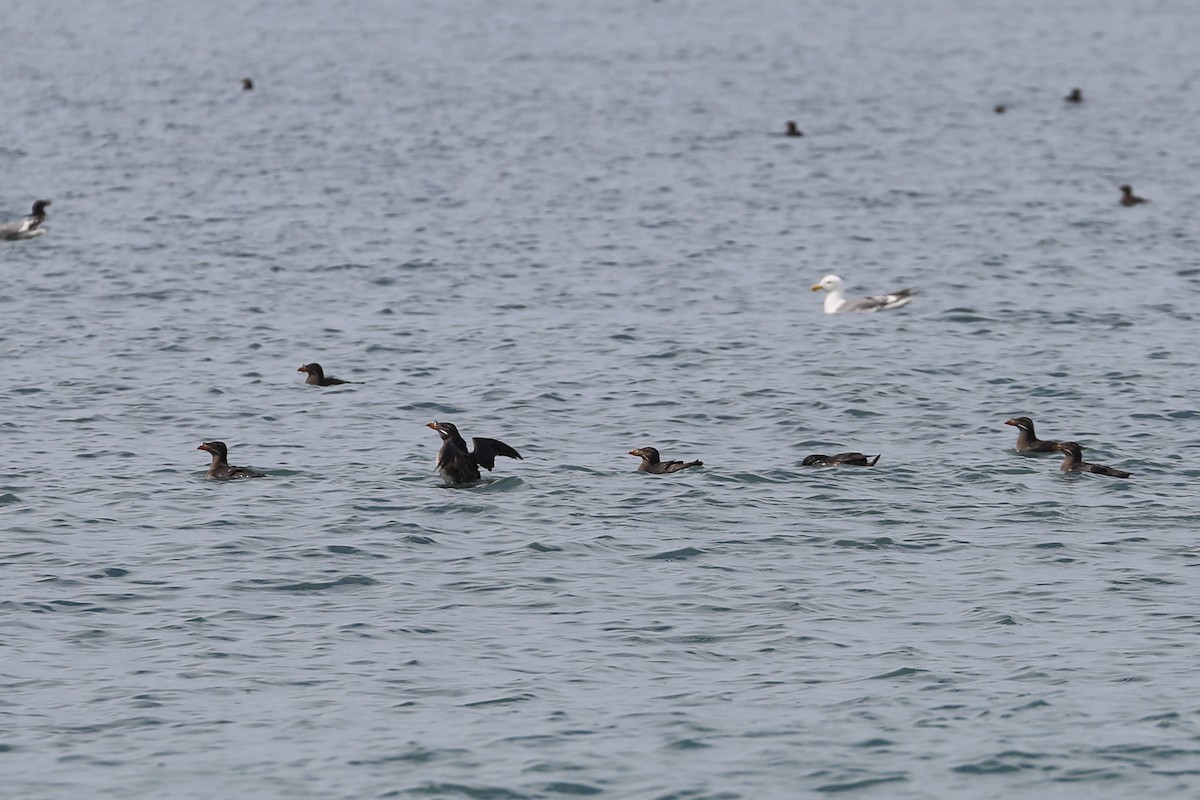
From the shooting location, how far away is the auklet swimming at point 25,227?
37.6 meters

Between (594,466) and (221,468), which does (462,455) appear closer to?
(594,466)

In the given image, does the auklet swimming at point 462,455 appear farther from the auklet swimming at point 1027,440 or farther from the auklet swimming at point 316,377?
the auklet swimming at point 1027,440

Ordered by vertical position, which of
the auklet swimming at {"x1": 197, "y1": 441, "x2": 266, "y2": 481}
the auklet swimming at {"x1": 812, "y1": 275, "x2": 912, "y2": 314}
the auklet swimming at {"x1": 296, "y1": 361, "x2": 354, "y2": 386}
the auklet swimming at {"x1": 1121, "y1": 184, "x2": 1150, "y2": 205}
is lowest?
the auklet swimming at {"x1": 197, "y1": 441, "x2": 266, "y2": 481}

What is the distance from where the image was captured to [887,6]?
4427 inches

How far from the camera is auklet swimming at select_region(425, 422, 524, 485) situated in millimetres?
21469

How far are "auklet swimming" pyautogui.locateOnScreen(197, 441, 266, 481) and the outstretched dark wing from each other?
2.66 metres

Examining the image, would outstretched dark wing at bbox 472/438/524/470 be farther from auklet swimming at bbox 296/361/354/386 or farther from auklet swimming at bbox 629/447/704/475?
auklet swimming at bbox 296/361/354/386

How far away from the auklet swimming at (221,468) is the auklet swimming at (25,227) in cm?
1761

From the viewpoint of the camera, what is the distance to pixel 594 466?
2267cm

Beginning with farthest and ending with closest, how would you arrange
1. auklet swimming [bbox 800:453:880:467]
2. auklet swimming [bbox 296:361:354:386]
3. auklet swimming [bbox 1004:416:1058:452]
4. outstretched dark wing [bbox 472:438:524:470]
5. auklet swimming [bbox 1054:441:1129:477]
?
auklet swimming [bbox 296:361:354:386] < auklet swimming [bbox 1004:416:1058:452] < auklet swimming [bbox 800:453:880:467] < auklet swimming [bbox 1054:441:1129:477] < outstretched dark wing [bbox 472:438:524:470]

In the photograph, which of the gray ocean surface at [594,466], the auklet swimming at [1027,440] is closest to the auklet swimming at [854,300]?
Result: the gray ocean surface at [594,466]

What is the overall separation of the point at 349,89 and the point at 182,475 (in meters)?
46.4

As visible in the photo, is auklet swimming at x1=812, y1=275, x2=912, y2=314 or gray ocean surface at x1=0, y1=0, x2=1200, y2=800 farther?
auklet swimming at x1=812, y1=275, x2=912, y2=314

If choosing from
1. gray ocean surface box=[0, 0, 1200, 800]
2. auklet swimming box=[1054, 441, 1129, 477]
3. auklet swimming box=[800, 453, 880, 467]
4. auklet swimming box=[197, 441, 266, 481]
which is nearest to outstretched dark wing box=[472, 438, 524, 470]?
gray ocean surface box=[0, 0, 1200, 800]
